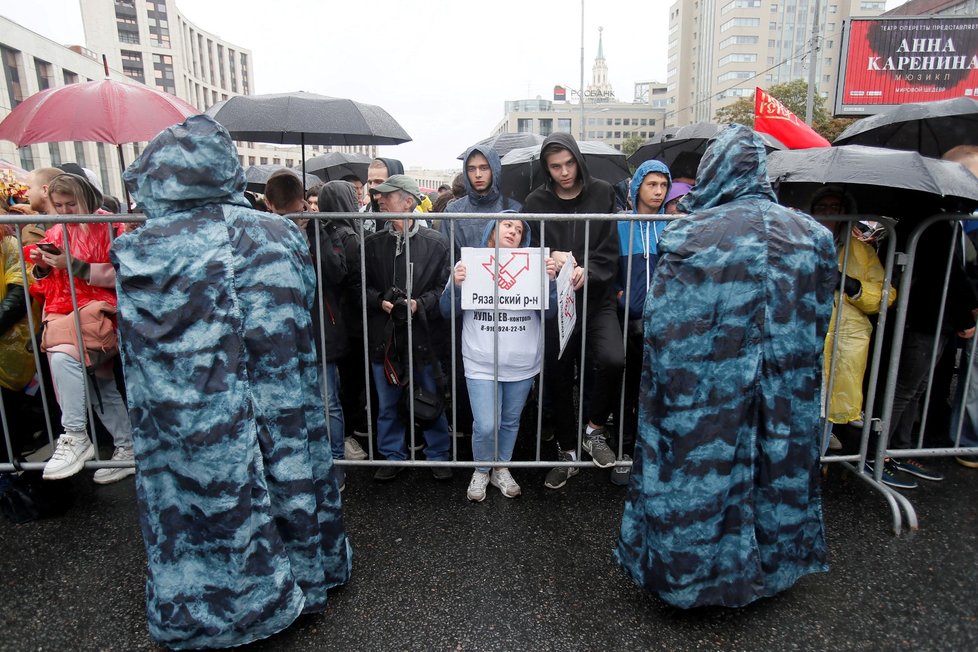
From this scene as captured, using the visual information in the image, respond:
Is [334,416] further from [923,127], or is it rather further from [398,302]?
[923,127]

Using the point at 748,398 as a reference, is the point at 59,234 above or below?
above

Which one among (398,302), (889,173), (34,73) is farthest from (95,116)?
(34,73)

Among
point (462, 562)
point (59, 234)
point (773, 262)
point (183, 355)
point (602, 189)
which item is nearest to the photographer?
point (183, 355)

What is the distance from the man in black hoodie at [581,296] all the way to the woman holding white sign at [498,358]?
0.51 ft

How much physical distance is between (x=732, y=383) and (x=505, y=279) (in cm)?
140

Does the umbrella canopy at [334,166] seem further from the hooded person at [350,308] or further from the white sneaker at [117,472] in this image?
the white sneaker at [117,472]

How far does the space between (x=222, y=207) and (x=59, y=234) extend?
1781 millimetres

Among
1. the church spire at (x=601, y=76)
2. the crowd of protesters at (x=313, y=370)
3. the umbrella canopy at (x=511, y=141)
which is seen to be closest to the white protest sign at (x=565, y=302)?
the crowd of protesters at (x=313, y=370)

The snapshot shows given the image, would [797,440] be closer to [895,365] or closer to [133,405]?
[895,365]

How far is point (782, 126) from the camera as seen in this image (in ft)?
22.1

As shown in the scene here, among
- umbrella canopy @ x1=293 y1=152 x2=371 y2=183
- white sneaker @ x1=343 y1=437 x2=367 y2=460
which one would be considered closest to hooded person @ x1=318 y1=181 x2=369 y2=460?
white sneaker @ x1=343 y1=437 x2=367 y2=460

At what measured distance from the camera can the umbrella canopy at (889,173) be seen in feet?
9.47

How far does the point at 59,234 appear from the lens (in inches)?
136

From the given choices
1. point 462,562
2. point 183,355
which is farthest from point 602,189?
point 183,355
